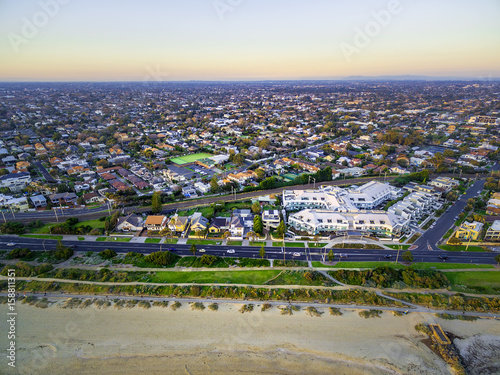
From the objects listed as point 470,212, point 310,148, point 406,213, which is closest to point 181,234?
point 406,213

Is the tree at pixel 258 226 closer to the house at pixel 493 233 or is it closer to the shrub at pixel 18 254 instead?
the shrub at pixel 18 254

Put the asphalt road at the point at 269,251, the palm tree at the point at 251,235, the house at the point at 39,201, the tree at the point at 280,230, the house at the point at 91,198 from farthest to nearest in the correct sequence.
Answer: the house at the point at 91,198 < the house at the point at 39,201 < the palm tree at the point at 251,235 < the tree at the point at 280,230 < the asphalt road at the point at 269,251

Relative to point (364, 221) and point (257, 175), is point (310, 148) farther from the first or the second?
point (364, 221)

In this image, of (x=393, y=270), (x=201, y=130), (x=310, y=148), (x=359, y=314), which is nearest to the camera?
(x=359, y=314)

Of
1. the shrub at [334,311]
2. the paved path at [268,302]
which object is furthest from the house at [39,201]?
the shrub at [334,311]


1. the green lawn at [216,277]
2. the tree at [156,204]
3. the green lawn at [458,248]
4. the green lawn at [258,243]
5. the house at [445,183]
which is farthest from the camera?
the house at [445,183]

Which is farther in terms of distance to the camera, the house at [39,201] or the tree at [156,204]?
the house at [39,201]

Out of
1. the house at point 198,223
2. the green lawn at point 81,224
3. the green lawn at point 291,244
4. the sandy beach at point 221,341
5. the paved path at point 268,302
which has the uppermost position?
the house at point 198,223

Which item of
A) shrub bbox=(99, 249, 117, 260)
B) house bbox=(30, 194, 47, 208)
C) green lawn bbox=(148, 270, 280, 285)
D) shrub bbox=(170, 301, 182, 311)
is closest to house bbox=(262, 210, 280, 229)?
green lawn bbox=(148, 270, 280, 285)
